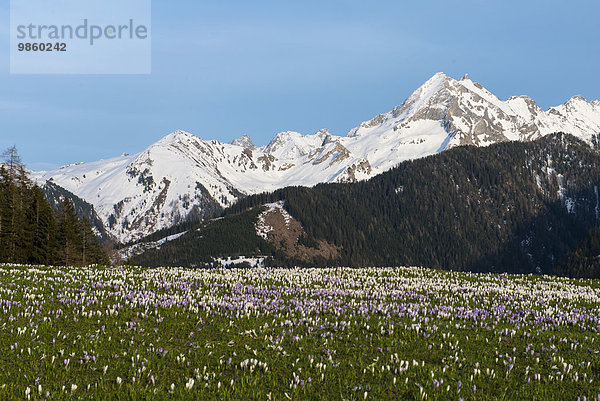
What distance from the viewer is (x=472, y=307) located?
59.9 ft

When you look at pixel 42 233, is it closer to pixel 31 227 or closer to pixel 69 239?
pixel 31 227

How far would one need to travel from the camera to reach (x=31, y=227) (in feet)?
196

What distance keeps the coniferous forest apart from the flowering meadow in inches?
1642

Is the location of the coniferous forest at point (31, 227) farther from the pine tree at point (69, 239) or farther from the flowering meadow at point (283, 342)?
the flowering meadow at point (283, 342)

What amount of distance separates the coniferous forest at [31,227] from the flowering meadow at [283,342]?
41706mm

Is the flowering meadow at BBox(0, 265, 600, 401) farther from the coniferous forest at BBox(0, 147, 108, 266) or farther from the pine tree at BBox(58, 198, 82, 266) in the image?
the pine tree at BBox(58, 198, 82, 266)

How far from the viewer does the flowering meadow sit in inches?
371

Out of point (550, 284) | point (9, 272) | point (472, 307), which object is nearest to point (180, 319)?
point (472, 307)

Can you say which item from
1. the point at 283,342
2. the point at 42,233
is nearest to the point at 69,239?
the point at 42,233

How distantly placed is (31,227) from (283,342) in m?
58.9

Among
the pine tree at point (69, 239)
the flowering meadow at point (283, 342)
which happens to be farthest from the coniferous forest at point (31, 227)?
the flowering meadow at point (283, 342)

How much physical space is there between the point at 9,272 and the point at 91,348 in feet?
46.0

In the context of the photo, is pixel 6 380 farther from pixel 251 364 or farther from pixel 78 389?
pixel 251 364

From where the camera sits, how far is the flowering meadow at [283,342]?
9.42 m
